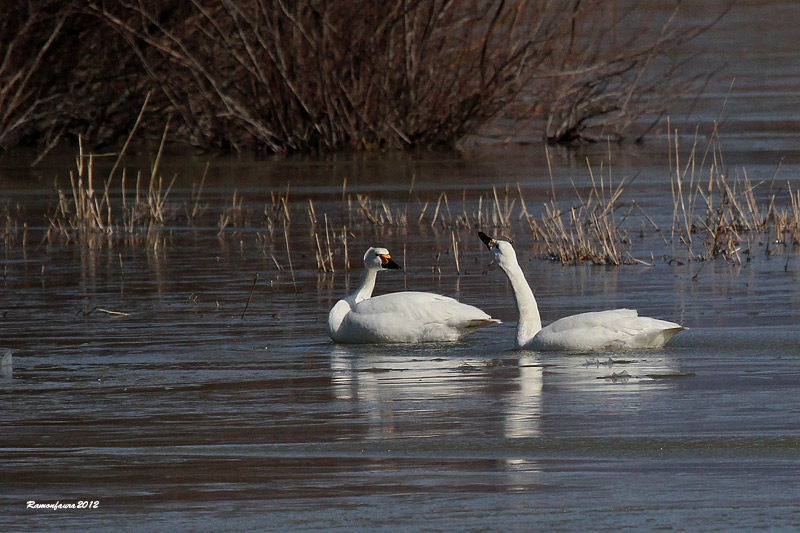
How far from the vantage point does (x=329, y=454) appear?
242 inches

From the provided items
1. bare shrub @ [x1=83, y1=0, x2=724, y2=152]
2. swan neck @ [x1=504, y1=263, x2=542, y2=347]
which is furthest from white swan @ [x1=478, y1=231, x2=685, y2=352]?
bare shrub @ [x1=83, y1=0, x2=724, y2=152]

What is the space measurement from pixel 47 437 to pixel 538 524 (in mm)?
2433

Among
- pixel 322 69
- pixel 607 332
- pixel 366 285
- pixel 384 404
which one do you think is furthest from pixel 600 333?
pixel 322 69

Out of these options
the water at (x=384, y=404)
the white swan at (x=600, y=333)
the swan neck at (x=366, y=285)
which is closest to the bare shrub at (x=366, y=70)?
the water at (x=384, y=404)

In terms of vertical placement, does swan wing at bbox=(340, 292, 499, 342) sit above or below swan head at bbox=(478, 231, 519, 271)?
below

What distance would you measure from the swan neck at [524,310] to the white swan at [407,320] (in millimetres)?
241

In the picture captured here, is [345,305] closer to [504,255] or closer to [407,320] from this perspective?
[407,320]

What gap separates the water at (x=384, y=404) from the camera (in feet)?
17.6

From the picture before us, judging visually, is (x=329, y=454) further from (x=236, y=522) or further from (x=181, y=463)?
(x=236, y=522)

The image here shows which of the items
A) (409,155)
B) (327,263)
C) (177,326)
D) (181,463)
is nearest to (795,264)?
(327,263)

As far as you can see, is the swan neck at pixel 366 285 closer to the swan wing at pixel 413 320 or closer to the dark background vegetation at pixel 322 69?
the swan wing at pixel 413 320

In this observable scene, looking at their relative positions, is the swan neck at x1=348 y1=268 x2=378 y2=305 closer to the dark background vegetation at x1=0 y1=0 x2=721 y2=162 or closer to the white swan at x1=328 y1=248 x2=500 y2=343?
the white swan at x1=328 y1=248 x2=500 y2=343

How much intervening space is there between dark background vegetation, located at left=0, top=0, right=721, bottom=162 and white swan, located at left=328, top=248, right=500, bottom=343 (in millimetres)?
13925

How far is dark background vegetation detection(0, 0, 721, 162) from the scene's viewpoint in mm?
23797
